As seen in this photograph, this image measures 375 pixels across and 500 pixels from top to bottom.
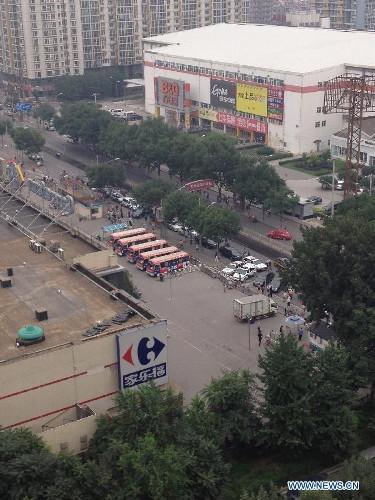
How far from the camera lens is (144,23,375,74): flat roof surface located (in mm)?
65688

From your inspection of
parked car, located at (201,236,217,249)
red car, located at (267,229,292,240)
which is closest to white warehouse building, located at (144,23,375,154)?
red car, located at (267,229,292,240)

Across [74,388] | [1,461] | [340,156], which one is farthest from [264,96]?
[1,461]

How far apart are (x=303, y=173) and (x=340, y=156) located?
3697 mm

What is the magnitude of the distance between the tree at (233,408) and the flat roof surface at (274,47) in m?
43.3

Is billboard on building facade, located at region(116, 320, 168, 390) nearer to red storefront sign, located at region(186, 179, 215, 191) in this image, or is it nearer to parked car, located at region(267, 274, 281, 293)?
parked car, located at region(267, 274, 281, 293)

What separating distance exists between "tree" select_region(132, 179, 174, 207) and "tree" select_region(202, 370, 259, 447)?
25.1 meters

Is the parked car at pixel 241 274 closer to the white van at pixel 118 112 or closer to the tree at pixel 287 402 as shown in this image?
the tree at pixel 287 402

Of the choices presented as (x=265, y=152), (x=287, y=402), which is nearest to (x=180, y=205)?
(x=265, y=152)

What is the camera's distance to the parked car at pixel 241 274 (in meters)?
39.6

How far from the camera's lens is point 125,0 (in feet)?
306

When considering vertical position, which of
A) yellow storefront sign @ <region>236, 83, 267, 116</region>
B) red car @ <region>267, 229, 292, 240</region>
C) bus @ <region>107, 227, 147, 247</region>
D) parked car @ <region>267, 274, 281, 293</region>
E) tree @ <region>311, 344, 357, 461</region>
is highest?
yellow storefront sign @ <region>236, 83, 267, 116</region>

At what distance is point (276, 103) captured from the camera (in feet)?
213

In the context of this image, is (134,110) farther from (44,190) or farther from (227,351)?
(227,351)

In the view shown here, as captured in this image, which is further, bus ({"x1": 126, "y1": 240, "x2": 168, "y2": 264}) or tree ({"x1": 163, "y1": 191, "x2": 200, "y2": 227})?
tree ({"x1": 163, "y1": 191, "x2": 200, "y2": 227})
